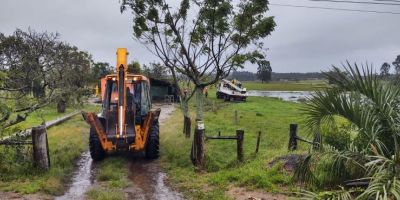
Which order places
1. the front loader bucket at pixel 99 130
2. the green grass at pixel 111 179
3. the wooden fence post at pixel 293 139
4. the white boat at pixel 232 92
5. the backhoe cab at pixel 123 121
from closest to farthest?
the green grass at pixel 111 179
the wooden fence post at pixel 293 139
the backhoe cab at pixel 123 121
the front loader bucket at pixel 99 130
the white boat at pixel 232 92

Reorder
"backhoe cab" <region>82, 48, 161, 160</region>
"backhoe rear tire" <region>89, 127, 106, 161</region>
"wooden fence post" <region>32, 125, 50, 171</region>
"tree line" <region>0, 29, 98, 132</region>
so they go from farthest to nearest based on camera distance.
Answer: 1. "tree line" <region>0, 29, 98, 132</region>
2. "backhoe rear tire" <region>89, 127, 106, 161</region>
3. "backhoe cab" <region>82, 48, 161, 160</region>
4. "wooden fence post" <region>32, 125, 50, 171</region>

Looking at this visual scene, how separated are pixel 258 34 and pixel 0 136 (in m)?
8.30

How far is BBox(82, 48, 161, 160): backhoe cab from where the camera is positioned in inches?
495

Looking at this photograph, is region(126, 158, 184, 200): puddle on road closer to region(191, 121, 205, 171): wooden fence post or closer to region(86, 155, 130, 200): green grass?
region(86, 155, 130, 200): green grass

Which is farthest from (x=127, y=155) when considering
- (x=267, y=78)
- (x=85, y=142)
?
(x=267, y=78)

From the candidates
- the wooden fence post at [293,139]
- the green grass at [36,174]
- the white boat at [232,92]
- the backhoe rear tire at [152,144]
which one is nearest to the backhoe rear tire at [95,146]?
the green grass at [36,174]

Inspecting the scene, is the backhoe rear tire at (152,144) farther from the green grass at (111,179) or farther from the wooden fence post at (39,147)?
the wooden fence post at (39,147)

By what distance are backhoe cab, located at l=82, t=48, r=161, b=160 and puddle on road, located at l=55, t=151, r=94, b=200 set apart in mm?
518

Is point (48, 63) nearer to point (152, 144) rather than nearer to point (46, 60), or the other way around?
point (46, 60)

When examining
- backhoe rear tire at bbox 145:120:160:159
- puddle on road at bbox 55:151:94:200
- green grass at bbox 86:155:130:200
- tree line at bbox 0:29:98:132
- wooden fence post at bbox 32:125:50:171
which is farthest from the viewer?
tree line at bbox 0:29:98:132

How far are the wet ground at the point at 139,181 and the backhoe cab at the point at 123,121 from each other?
495mm

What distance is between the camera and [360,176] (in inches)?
213

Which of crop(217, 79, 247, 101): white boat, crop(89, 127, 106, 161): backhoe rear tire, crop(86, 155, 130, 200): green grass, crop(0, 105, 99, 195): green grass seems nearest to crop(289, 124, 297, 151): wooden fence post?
crop(86, 155, 130, 200): green grass

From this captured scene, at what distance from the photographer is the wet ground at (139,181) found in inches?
377
